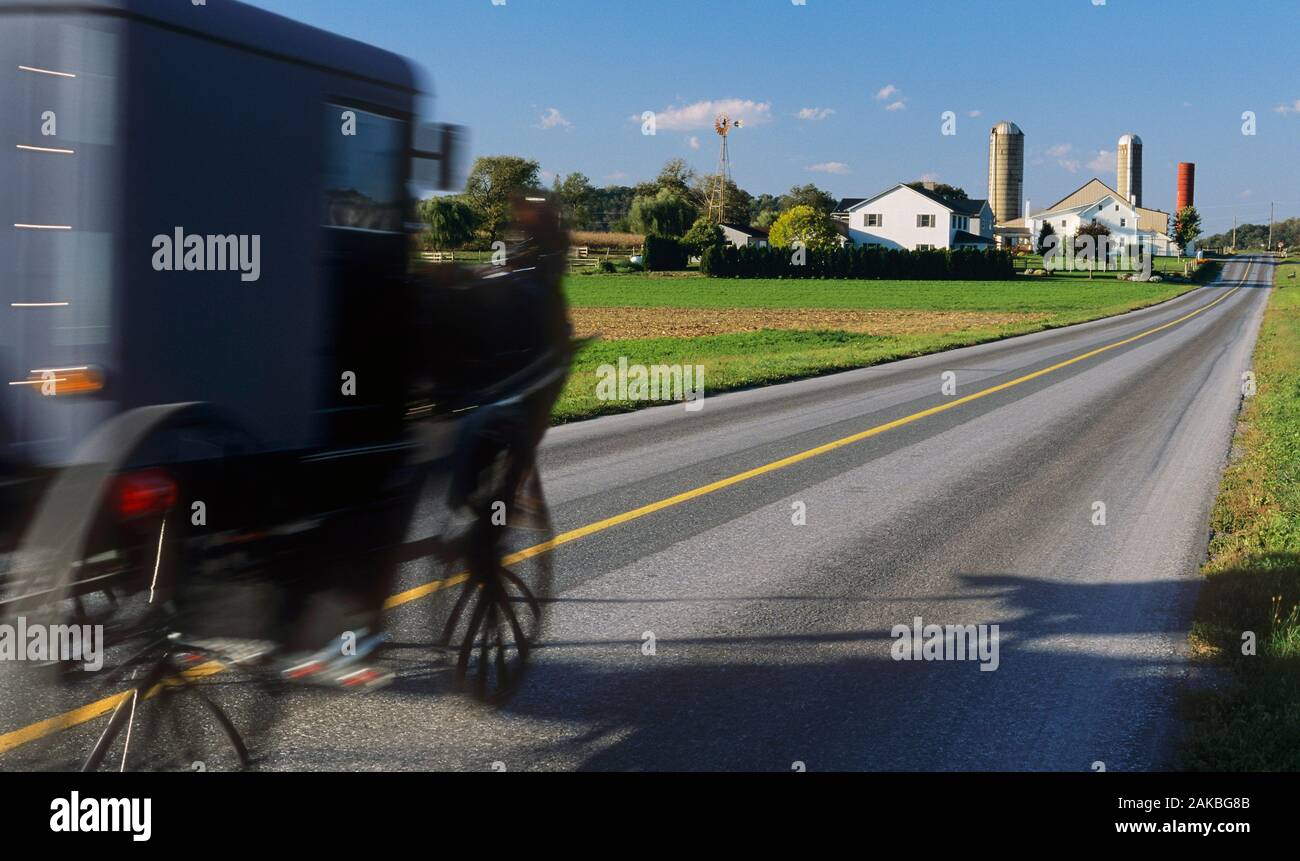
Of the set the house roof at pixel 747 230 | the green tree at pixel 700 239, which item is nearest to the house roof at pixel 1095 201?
the house roof at pixel 747 230

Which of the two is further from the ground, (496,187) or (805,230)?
(805,230)

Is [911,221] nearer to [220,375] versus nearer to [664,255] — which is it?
[664,255]

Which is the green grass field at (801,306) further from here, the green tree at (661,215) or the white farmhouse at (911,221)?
the white farmhouse at (911,221)

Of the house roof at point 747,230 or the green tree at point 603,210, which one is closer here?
the green tree at point 603,210

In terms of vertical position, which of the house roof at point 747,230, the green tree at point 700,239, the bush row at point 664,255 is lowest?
the bush row at point 664,255

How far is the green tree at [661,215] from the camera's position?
75.6 metres

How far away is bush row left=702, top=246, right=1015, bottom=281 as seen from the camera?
84.5 metres

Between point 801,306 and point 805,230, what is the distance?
4483 cm

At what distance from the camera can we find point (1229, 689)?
5160 millimetres

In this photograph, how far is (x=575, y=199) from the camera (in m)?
6.40

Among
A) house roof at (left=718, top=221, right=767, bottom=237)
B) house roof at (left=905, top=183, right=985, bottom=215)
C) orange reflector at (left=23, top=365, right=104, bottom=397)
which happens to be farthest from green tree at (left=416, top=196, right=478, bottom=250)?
house roof at (left=905, top=183, right=985, bottom=215)

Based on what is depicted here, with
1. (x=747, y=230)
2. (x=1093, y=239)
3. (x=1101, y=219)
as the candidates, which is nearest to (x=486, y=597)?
(x=747, y=230)

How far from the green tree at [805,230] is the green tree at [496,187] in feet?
297

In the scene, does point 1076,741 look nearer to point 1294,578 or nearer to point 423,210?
point 1294,578
